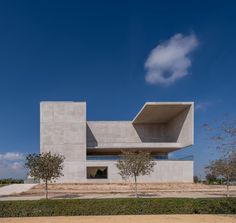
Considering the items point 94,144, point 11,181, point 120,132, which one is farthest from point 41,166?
point 11,181

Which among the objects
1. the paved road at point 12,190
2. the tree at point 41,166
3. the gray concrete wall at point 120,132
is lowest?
the paved road at point 12,190

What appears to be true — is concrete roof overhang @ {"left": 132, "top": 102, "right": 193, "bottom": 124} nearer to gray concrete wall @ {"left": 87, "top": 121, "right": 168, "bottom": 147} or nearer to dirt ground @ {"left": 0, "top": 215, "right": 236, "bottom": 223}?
gray concrete wall @ {"left": 87, "top": 121, "right": 168, "bottom": 147}

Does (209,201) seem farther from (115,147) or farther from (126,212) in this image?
(115,147)

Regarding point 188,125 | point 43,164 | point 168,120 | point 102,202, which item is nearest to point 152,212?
point 102,202

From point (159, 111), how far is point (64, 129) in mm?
14081

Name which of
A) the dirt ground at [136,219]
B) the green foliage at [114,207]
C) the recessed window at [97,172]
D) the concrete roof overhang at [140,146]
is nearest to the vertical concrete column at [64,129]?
the recessed window at [97,172]

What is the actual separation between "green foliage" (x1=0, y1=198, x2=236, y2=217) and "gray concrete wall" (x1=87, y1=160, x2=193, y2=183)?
26.5 m

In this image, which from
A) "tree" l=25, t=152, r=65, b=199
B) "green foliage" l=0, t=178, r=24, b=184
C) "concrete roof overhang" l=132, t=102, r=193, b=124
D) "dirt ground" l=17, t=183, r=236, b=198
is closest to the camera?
"tree" l=25, t=152, r=65, b=199

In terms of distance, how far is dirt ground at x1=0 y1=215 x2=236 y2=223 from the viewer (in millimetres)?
11875

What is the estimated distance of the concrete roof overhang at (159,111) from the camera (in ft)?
136

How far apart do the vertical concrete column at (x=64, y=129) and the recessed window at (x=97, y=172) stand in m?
2.35

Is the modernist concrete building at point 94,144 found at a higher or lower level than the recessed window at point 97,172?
higher

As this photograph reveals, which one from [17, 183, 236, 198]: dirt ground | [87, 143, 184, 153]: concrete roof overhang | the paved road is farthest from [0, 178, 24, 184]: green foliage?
[17, 183, 236, 198]: dirt ground

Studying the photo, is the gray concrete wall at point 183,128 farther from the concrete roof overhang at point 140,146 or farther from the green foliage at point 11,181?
the green foliage at point 11,181
